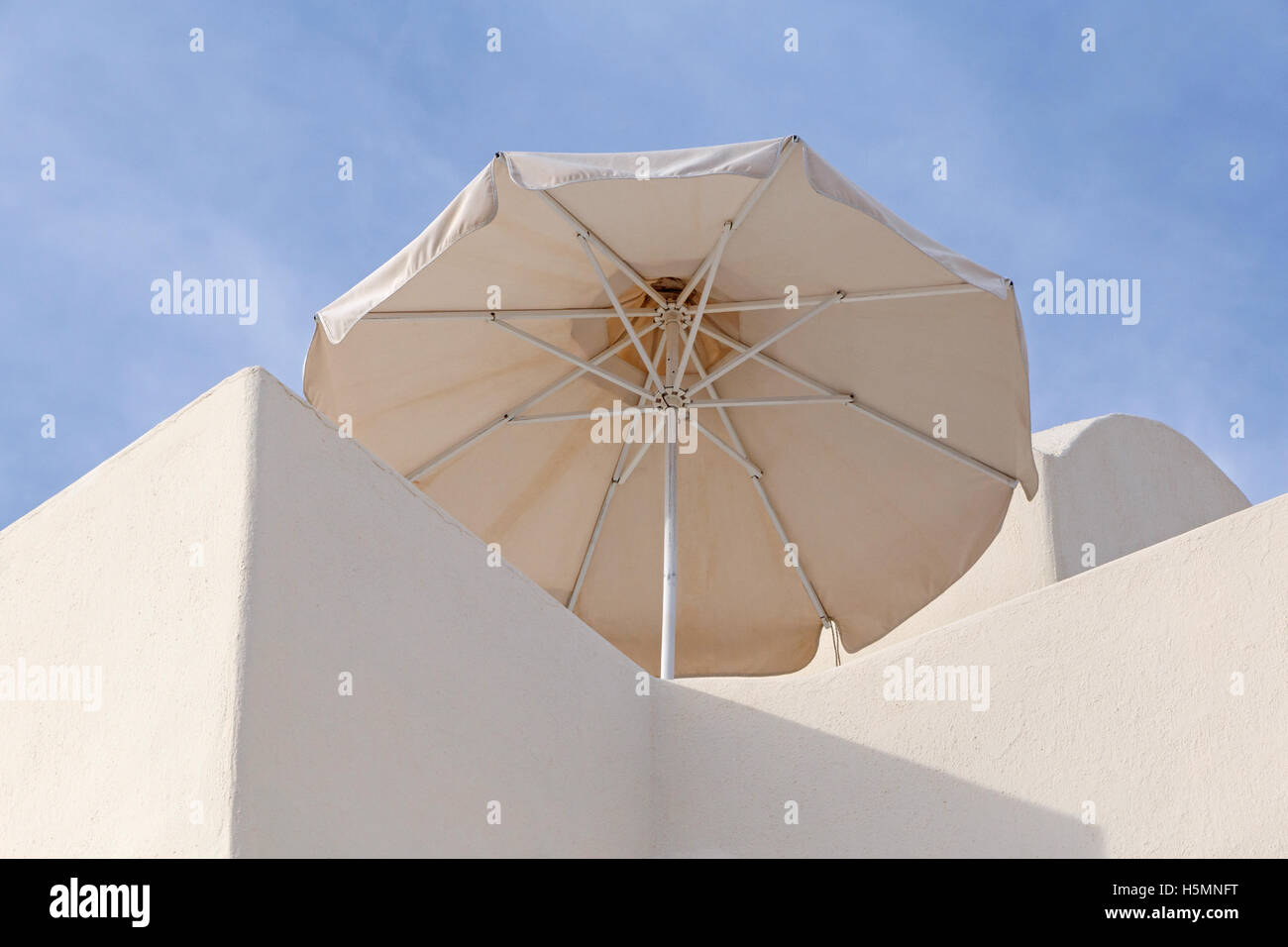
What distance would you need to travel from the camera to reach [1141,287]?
7.49 metres

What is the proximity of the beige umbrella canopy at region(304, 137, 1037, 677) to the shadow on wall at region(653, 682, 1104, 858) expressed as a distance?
110 centimetres

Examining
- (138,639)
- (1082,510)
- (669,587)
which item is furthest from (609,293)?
(1082,510)

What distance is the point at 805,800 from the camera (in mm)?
4914

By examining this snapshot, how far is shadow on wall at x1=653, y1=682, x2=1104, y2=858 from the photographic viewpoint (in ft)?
15.2

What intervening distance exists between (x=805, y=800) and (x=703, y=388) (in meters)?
2.77

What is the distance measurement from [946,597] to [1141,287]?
2.04 metres

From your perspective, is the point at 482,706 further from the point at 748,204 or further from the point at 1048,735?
the point at 748,204

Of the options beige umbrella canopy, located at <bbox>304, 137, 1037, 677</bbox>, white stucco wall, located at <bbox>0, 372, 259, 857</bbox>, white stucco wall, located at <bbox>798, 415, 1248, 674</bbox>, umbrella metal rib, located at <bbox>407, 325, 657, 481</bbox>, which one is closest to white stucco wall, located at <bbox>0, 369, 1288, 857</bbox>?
white stucco wall, located at <bbox>0, 372, 259, 857</bbox>

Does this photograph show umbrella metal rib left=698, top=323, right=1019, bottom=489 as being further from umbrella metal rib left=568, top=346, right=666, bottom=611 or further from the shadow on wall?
the shadow on wall

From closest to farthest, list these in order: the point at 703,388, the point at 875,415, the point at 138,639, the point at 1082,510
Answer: the point at 138,639 < the point at 875,415 < the point at 703,388 < the point at 1082,510

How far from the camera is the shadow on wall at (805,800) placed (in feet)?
15.2

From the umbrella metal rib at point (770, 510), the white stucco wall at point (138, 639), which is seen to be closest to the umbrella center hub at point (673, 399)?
the umbrella metal rib at point (770, 510)

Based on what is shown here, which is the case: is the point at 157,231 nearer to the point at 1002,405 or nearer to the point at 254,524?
the point at 1002,405

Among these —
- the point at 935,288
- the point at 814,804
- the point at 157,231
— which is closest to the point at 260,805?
the point at 814,804
